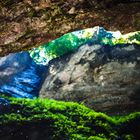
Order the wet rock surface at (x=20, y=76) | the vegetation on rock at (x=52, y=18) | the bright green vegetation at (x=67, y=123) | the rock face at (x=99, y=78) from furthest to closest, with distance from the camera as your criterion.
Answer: the wet rock surface at (x=20, y=76) → the rock face at (x=99, y=78) → the bright green vegetation at (x=67, y=123) → the vegetation on rock at (x=52, y=18)

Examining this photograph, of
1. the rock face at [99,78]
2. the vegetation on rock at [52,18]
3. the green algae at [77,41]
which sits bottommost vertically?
the vegetation on rock at [52,18]

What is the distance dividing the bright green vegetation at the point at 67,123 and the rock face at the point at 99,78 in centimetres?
40

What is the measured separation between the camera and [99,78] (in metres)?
13.7

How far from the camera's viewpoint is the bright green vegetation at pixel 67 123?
12.2 meters

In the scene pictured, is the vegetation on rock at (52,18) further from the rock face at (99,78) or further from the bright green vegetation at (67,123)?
the rock face at (99,78)

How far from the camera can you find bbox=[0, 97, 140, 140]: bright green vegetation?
Result: 40.0 ft

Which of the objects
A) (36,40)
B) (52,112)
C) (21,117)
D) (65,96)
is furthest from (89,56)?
(36,40)

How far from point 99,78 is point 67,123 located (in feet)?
8.10

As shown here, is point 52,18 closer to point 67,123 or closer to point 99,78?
point 67,123

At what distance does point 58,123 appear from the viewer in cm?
1259

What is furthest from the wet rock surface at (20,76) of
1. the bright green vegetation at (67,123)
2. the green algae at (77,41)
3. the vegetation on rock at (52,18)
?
the vegetation on rock at (52,18)

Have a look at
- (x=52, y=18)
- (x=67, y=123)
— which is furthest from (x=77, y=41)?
(x=52, y=18)

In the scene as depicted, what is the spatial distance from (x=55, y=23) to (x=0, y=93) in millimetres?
11068

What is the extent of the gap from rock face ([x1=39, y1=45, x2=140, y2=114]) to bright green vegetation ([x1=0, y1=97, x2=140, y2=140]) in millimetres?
402
